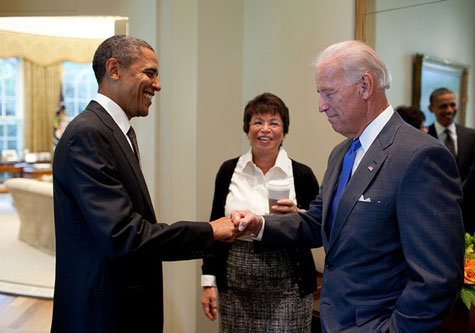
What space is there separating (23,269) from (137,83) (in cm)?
471

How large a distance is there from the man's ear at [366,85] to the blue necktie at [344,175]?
17 centimetres

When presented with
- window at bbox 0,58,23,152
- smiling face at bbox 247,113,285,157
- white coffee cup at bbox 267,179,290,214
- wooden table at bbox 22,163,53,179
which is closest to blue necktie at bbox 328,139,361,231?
white coffee cup at bbox 267,179,290,214

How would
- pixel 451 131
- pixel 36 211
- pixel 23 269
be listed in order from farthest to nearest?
pixel 36 211 → pixel 23 269 → pixel 451 131

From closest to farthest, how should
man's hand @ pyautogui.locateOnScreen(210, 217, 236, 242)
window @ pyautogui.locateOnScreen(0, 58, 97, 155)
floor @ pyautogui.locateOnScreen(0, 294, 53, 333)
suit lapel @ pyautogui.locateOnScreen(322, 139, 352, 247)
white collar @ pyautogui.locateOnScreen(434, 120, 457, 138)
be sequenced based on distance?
suit lapel @ pyautogui.locateOnScreen(322, 139, 352, 247), man's hand @ pyautogui.locateOnScreen(210, 217, 236, 242), white collar @ pyautogui.locateOnScreen(434, 120, 457, 138), floor @ pyautogui.locateOnScreen(0, 294, 53, 333), window @ pyautogui.locateOnScreen(0, 58, 97, 155)

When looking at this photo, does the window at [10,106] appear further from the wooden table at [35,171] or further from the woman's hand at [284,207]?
the woman's hand at [284,207]

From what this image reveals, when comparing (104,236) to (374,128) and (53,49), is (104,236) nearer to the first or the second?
(374,128)

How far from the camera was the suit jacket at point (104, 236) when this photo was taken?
1.54m

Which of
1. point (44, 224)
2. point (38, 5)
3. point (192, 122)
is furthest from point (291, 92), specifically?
point (44, 224)

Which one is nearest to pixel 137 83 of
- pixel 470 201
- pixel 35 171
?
pixel 470 201

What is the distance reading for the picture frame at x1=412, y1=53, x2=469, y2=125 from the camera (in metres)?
2.52

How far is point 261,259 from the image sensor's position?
2.22 meters

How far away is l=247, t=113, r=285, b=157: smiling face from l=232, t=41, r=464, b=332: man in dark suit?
2.45ft

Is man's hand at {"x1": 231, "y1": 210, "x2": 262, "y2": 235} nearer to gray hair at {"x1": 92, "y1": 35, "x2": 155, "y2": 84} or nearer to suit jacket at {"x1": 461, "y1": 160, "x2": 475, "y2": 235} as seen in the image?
gray hair at {"x1": 92, "y1": 35, "x2": 155, "y2": 84}

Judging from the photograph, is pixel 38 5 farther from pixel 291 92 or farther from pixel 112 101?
pixel 112 101
